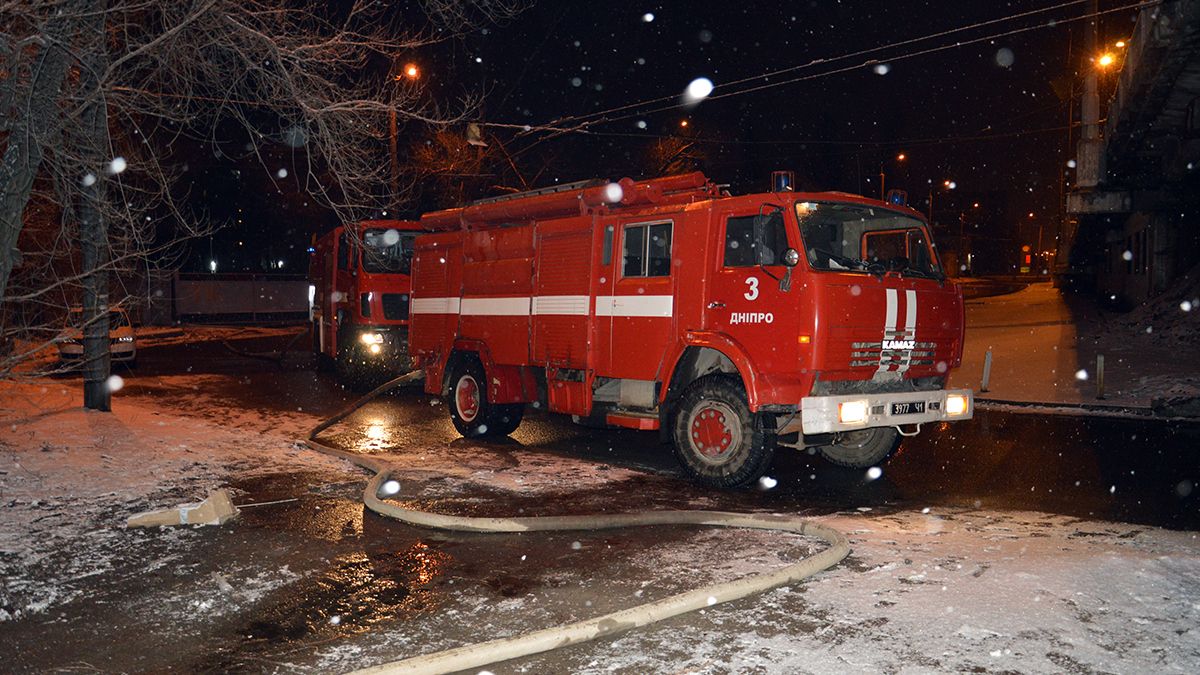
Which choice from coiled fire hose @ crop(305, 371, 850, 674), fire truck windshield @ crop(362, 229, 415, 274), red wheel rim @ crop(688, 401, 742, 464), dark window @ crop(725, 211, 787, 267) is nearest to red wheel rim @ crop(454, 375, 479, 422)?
coiled fire hose @ crop(305, 371, 850, 674)

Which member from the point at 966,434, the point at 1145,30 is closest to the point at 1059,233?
the point at 1145,30

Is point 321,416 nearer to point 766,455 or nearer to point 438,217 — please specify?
point 438,217

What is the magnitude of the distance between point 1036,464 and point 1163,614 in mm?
5576

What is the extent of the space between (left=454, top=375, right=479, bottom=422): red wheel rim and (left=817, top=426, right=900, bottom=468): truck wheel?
191 inches

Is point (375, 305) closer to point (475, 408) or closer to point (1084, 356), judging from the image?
point (475, 408)

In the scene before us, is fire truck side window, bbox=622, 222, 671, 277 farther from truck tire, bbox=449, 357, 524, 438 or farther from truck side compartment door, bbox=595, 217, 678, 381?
truck tire, bbox=449, 357, 524, 438

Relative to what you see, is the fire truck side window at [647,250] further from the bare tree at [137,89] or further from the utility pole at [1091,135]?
the utility pole at [1091,135]

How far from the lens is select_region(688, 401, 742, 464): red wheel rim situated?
28.7 feet

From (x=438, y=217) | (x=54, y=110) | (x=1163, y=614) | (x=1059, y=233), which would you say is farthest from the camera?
(x=1059, y=233)

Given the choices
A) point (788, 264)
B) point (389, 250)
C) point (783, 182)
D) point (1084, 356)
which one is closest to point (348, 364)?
point (389, 250)

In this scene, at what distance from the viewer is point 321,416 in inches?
559

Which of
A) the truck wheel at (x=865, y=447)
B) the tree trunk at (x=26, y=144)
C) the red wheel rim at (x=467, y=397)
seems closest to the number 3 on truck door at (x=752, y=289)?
the truck wheel at (x=865, y=447)

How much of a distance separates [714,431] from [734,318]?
1.15m

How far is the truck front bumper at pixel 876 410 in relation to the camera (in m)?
8.12
